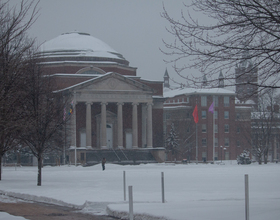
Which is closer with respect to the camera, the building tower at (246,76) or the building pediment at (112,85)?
the building tower at (246,76)

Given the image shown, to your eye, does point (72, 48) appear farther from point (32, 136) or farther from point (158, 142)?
point (32, 136)

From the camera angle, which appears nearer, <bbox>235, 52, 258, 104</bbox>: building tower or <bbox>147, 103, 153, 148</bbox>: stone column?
<bbox>235, 52, 258, 104</bbox>: building tower

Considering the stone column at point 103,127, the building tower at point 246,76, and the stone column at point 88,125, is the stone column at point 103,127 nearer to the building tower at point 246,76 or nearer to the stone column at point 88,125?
the stone column at point 88,125

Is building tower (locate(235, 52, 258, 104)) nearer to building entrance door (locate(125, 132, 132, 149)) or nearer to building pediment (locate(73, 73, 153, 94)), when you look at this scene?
building pediment (locate(73, 73, 153, 94))

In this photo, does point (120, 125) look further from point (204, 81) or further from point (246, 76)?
point (204, 81)

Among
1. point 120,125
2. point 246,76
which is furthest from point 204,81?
point 120,125

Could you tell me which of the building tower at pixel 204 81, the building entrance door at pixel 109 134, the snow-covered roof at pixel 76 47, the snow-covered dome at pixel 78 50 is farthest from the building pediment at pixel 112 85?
the building tower at pixel 204 81

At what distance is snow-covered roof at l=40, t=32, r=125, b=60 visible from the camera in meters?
75.3

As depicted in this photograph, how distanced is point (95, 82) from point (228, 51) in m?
55.0

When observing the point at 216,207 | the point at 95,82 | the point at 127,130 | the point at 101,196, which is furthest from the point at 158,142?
the point at 216,207

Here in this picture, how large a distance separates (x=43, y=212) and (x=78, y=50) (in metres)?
62.8

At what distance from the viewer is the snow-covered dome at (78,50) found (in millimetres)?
74000

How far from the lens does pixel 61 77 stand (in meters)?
67.5

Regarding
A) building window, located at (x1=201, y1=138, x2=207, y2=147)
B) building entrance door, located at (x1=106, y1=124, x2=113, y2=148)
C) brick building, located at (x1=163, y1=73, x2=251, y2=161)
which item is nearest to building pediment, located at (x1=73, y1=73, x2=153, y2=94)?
building entrance door, located at (x1=106, y1=124, x2=113, y2=148)
